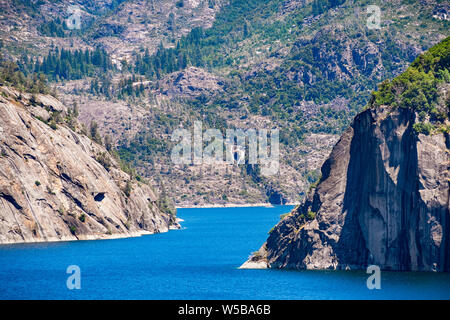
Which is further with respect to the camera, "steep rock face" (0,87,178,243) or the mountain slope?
"steep rock face" (0,87,178,243)

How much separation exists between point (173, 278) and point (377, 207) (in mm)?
28172

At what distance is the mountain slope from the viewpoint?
332 ft

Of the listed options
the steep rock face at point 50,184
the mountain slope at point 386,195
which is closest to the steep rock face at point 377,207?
the mountain slope at point 386,195

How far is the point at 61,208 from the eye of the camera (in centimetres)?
16525

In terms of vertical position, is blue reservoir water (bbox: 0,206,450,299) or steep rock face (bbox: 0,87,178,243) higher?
steep rock face (bbox: 0,87,178,243)

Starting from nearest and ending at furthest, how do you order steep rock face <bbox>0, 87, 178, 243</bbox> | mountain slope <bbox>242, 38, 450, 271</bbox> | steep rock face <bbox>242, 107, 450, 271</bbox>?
1. steep rock face <bbox>242, 107, 450, 271</bbox>
2. mountain slope <bbox>242, 38, 450, 271</bbox>
3. steep rock face <bbox>0, 87, 178, 243</bbox>

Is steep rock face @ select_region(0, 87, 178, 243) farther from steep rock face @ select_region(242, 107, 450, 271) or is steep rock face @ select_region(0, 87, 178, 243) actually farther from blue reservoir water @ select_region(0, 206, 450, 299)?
steep rock face @ select_region(242, 107, 450, 271)

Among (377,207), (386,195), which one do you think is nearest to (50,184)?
(377,207)

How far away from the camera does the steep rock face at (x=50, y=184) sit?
15762 cm

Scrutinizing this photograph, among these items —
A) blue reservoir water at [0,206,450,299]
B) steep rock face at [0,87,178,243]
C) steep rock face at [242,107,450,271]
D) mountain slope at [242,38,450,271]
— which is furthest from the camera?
steep rock face at [0,87,178,243]

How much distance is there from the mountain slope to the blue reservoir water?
107 inches

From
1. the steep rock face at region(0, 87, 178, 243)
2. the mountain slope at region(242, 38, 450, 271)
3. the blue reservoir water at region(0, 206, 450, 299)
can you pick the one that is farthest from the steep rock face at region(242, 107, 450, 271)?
the steep rock face at region(0, 87, 178, 243)
